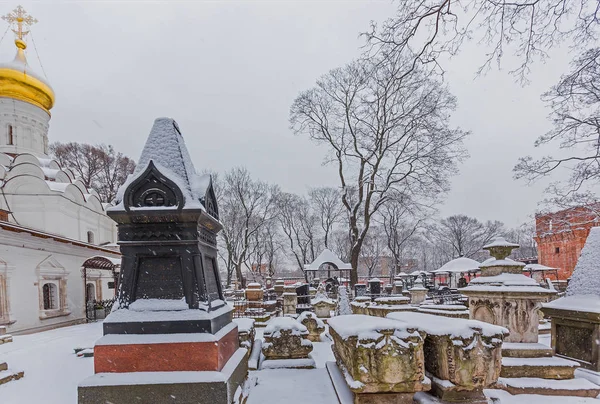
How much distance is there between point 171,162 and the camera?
175 inches

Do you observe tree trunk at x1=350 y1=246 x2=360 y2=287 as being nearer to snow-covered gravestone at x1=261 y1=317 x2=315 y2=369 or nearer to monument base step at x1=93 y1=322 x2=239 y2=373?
snow-covered gravestone at x1=261 y1=317 x2=315 y2=369

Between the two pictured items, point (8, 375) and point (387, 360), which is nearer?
point (387, 360)

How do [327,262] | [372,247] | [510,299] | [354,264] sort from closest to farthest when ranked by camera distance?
[510,299]
[354,264]
[327,262]
[372,247]

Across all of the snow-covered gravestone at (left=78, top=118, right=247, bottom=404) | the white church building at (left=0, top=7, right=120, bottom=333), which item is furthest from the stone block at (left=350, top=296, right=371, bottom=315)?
the white church building at (left=0, top=7, right=120, bottom=333)

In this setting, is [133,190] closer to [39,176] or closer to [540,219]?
[540,219]

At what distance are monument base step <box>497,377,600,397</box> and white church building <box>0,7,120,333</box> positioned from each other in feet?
55.0

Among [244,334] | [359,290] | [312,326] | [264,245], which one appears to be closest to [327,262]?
[359,290]

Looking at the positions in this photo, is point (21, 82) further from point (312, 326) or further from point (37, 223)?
point (312, 326)

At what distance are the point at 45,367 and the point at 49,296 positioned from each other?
10.8 metres

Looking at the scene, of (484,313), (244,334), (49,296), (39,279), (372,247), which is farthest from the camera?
(372,247)

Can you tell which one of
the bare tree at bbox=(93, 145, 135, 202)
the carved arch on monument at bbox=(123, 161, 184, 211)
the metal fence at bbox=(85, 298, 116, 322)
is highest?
the bare tree at bbox=(93, 145, 135, 202)

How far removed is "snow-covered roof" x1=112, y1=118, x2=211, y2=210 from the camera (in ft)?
13.5

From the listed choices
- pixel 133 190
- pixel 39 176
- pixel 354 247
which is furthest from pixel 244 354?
pixel 39 176

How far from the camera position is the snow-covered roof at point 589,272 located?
6.84 metres
